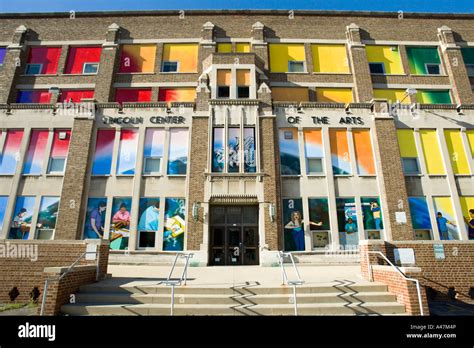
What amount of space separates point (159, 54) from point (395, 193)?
20119mm

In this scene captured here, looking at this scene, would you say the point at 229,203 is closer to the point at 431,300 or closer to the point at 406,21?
the point at 431,300

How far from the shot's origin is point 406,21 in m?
24.1

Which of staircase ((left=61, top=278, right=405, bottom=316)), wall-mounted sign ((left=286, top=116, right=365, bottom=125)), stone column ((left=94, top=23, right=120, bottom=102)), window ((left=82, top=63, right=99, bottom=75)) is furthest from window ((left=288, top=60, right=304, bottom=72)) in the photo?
staircase ((left=61, top=278, right=405, bottom=316))

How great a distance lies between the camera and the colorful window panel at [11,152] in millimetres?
17117

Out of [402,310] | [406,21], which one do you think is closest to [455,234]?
[402,310]

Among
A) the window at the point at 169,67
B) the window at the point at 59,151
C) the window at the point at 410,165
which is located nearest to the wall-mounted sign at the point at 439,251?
the window at the point at 410,165

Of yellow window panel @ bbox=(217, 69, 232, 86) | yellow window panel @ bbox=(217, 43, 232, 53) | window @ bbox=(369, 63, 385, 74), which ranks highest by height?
yellow window panel @ bbox=(217, 43, 232, 53)

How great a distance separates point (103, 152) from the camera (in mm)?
17406

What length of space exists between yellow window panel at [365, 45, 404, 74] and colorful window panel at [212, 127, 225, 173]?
49.0ft

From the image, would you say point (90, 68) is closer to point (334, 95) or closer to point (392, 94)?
point (334, 95)

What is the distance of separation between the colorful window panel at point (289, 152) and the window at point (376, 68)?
10.4 meters

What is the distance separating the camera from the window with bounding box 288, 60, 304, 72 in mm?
22312

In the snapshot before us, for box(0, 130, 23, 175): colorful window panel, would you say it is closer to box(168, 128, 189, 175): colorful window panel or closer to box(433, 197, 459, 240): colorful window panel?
box(168, 128, 189, 175): colorful window panel

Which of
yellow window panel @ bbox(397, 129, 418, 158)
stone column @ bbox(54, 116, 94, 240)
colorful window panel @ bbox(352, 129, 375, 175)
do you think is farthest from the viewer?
yellow window panel @ bbox(397, 129, 418, 158)
